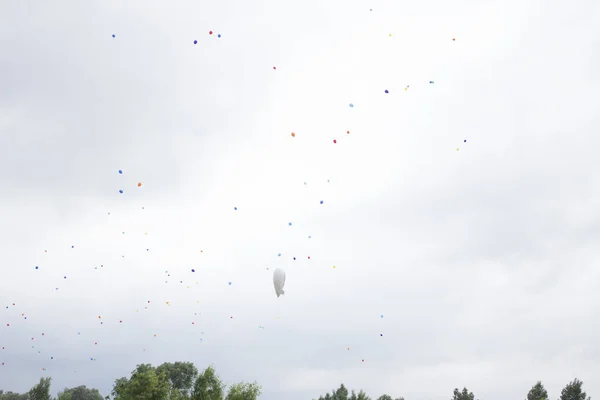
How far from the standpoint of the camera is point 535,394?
47.2 meters

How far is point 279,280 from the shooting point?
3170cm

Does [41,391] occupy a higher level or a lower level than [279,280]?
lower

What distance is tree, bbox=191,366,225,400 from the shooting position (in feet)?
125

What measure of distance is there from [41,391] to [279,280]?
115 feet

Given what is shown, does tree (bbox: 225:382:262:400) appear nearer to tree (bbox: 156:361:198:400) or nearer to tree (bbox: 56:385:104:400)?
tree (bbox: 156:361:198:400)

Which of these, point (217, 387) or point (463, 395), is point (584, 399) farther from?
point (217, 387)

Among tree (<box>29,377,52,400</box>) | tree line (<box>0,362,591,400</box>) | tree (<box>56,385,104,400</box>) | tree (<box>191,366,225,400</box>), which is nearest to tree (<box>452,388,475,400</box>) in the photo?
tree line (<box>0,362,591,400</box>)

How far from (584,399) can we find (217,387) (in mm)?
33440

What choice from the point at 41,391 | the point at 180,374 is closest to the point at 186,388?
the point at 180,374

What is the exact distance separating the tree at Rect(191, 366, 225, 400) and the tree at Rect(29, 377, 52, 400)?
866 inches

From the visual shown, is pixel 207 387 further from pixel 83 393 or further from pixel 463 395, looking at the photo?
pixel 83 393

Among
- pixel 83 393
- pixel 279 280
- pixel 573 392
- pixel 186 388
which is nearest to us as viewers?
pixel 279 280

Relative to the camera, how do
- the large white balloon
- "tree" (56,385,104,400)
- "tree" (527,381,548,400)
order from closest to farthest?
the large white balloon → "tree" (527,381,548,400) → "tree" (56,385,104,400)

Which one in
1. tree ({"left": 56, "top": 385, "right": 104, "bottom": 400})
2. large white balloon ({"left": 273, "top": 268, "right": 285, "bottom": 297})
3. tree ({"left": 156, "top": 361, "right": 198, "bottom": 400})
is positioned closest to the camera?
large white balloon ({"left": 273, "top": 268, "right": 285, "bottom": 297})
